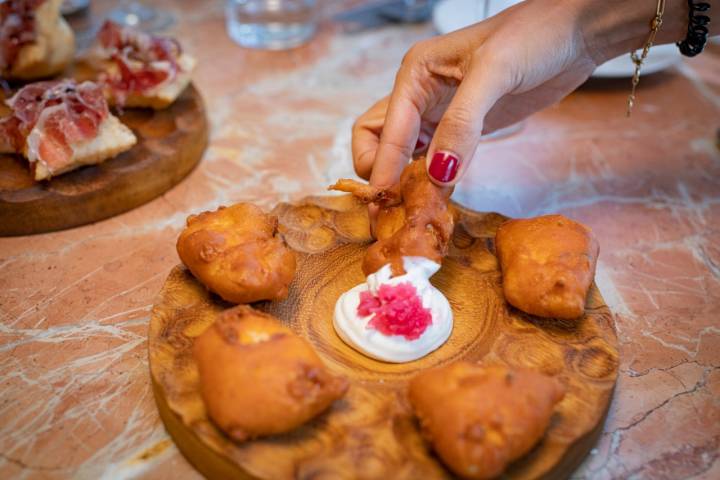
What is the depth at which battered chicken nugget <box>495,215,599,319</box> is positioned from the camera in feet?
4.56

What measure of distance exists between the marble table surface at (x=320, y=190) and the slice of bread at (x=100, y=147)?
183 millimetres

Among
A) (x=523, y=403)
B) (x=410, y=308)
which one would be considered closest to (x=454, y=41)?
(x=410, y=308)

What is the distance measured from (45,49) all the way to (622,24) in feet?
6.20

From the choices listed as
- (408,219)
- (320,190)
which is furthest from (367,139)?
(408,219)

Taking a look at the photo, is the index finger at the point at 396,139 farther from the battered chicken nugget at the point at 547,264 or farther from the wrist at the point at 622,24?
the wrist at the point at 622,24

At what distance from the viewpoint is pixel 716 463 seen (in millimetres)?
1285

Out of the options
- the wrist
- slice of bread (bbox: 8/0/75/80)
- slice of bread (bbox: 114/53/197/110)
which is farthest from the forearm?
slice of bread (bbox: 8/0/75/80)

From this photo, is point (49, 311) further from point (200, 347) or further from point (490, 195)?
point (490, 195)

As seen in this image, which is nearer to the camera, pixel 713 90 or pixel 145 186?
pixel 145 186

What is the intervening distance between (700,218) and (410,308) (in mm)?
1186

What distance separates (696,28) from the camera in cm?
179

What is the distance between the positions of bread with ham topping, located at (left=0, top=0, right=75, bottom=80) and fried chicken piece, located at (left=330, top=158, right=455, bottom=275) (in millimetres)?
1377

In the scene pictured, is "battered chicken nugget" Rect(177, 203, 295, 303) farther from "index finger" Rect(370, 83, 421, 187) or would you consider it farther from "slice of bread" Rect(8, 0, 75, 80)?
"slice of bread" Rect(8, 0, 75, 80)

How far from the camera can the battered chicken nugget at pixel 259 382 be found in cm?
112
